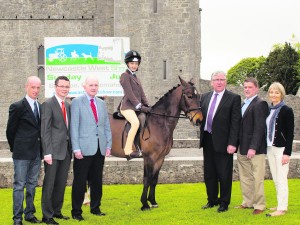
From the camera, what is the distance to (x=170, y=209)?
345 inches

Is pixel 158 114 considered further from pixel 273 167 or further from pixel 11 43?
pixel 11 43

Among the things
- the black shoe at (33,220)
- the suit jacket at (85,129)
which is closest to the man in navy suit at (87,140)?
the suit jacket at (85,129)

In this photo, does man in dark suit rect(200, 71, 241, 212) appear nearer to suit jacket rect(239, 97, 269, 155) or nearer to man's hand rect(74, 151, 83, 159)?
suit jacket rect(239, 97, 269, 155)

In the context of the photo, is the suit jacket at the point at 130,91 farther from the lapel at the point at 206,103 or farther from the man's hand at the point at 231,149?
the man's hand at the point at 231,149

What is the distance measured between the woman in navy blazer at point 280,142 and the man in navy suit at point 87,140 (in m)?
2.73

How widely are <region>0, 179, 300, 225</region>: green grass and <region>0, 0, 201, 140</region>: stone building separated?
49.1 ft

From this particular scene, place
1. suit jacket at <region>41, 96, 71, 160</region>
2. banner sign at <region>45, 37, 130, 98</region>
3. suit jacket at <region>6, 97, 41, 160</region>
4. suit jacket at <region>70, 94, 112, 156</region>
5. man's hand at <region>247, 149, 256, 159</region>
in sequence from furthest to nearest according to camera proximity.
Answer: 1. banner sign at <region>45, 37, 130, 98</region>
2. man's hand at <region>247, 149, 256, 159</region>
3. suit jacket at <region>70, 94, 112, 156</region>
4. suit jacket at <region>41, 96, 71, 160</region>
5. suit jacket at <region>6, 97, 41, 160</region>

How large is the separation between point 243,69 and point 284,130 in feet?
240

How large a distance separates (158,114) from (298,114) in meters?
29.0

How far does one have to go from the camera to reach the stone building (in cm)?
2578

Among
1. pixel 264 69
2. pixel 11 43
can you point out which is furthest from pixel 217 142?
pixel 264 69

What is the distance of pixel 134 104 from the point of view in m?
8.68

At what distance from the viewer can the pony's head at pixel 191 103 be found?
845cm

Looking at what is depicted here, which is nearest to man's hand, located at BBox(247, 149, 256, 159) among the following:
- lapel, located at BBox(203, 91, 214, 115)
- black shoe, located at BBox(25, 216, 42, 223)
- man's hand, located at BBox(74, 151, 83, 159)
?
lapel, located at BBox(203, 91, 214, 115)
